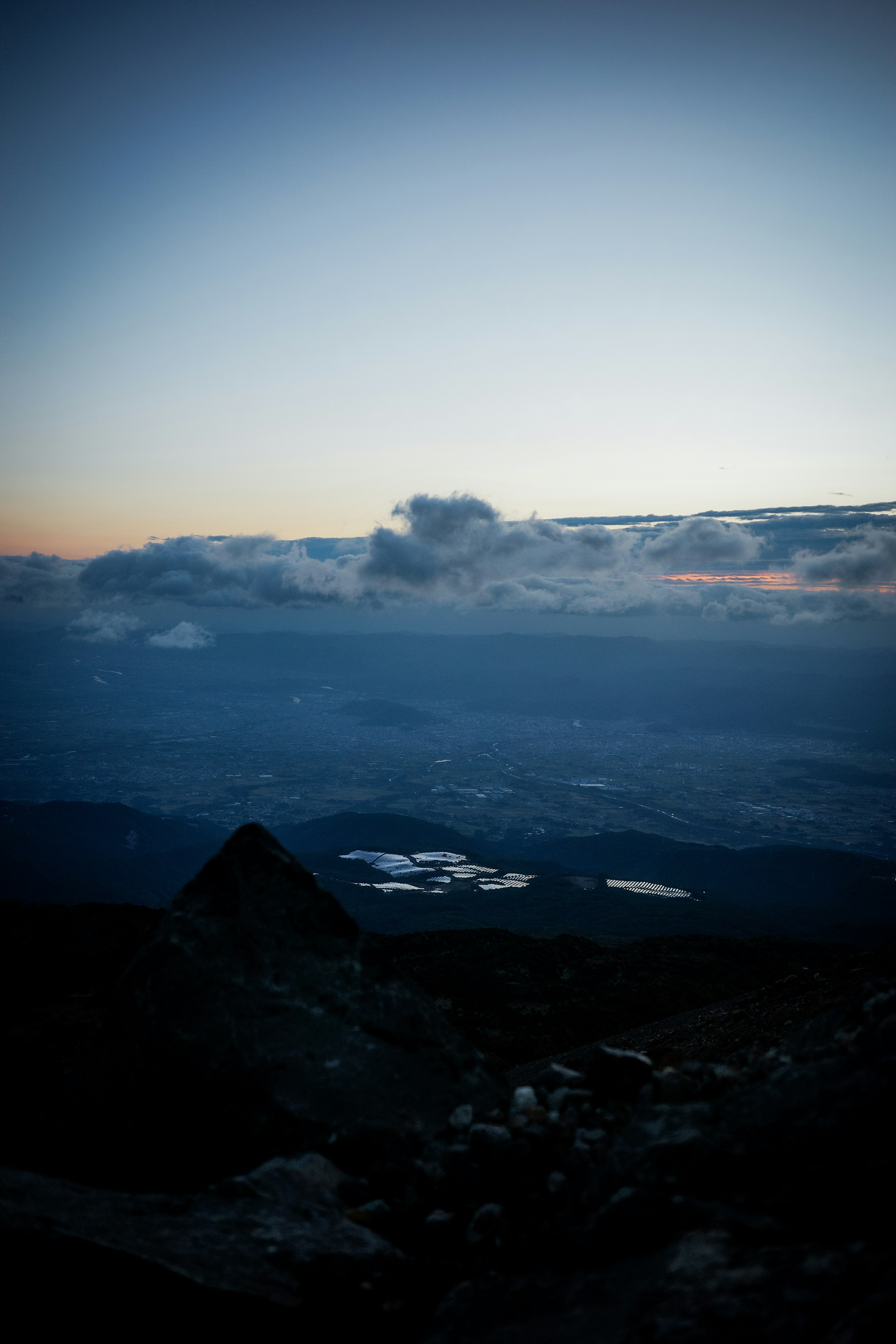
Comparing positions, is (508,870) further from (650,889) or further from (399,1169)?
(399,1169)

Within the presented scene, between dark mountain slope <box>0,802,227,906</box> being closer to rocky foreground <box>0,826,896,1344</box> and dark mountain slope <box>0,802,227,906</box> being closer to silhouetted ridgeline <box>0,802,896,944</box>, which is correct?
silhouetted ridgeline <box>0,802,896,944</box>

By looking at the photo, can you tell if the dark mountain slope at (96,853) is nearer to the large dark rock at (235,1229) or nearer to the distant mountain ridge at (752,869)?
the distant mountain ridge at (752,869)

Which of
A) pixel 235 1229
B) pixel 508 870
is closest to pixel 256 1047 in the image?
pixel 235 1229

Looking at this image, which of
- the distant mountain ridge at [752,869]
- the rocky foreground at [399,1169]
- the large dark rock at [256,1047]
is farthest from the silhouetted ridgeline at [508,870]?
the rocky foreground at [399,1169]

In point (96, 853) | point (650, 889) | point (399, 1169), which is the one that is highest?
point (399, 1169)

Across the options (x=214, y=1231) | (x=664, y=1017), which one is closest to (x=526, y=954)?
(x=664, y=1017)

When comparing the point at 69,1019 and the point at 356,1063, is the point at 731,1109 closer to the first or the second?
the point at 356,1063
